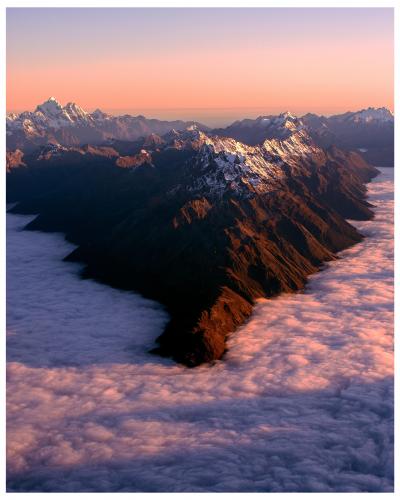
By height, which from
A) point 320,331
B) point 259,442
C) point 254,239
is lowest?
point 259,442

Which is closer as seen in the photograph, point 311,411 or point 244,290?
point 311,411

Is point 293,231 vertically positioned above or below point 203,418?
above

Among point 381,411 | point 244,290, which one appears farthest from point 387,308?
point 381,411

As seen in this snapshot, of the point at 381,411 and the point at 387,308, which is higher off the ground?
the point at 387,308

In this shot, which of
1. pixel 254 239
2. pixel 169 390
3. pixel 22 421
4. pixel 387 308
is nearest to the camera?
pixel 22 421

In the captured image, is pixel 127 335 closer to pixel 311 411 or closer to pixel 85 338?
pixel 85 338

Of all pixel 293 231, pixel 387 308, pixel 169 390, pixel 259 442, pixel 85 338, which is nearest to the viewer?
pixel 259 442

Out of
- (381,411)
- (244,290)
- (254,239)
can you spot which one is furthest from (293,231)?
(381,411)

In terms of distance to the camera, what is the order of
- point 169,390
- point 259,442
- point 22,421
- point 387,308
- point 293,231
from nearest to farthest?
point 259,442 → point 22,421 → point 169,390 → point 387,308 → point 293,231

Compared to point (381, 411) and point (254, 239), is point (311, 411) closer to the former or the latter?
point (381, 411)

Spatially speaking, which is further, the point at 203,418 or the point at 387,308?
the point at 387,308
